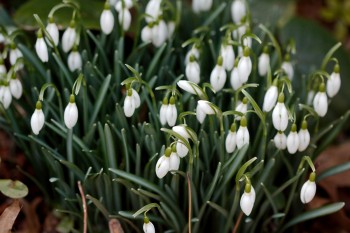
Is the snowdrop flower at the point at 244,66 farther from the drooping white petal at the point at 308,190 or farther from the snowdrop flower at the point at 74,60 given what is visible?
the snowdrop flower at the point at 74,60

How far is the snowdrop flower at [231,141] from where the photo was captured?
207 centimetres

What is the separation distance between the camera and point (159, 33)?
2.45 metres

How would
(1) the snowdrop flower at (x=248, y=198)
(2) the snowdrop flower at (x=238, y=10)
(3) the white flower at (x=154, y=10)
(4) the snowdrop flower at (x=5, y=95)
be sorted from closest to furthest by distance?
(1) the snowdrop flower at (x=248, y=198)
(4) the snowdrop flower at (x=5, y=95)
(3) the white flower at (x=154, y=10)
(2) the snowdrop flower at (x=238, y=10)

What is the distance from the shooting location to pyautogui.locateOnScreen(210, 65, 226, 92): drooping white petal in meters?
2.21

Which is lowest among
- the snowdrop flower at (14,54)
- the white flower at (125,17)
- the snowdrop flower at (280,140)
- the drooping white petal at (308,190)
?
the drooping white petal at (308,190)

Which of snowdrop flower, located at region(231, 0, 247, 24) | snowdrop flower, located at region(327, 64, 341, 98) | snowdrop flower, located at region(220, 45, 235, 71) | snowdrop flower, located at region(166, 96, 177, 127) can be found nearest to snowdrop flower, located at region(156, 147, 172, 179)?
snowdrop flower, located at region(166, 96, 177, 127)

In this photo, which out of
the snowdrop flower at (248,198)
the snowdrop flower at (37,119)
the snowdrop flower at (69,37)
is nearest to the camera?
the snowdrop flower at (248,198)

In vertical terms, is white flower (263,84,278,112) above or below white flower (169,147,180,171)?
above

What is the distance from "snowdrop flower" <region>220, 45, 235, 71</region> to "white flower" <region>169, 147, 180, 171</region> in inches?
19.0

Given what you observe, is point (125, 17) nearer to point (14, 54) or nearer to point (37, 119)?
point (14, 54)

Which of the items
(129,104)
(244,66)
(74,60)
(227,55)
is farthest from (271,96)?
(74,60)

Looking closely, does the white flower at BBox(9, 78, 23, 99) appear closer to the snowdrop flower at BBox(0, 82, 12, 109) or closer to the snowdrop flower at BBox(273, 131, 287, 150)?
the snowdrop flower at BBox(0, 82, 12, 109)

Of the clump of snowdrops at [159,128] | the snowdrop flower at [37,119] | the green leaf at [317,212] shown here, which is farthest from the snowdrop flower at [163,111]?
the green leaf at [317,212]

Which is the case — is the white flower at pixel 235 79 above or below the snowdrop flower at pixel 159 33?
below
